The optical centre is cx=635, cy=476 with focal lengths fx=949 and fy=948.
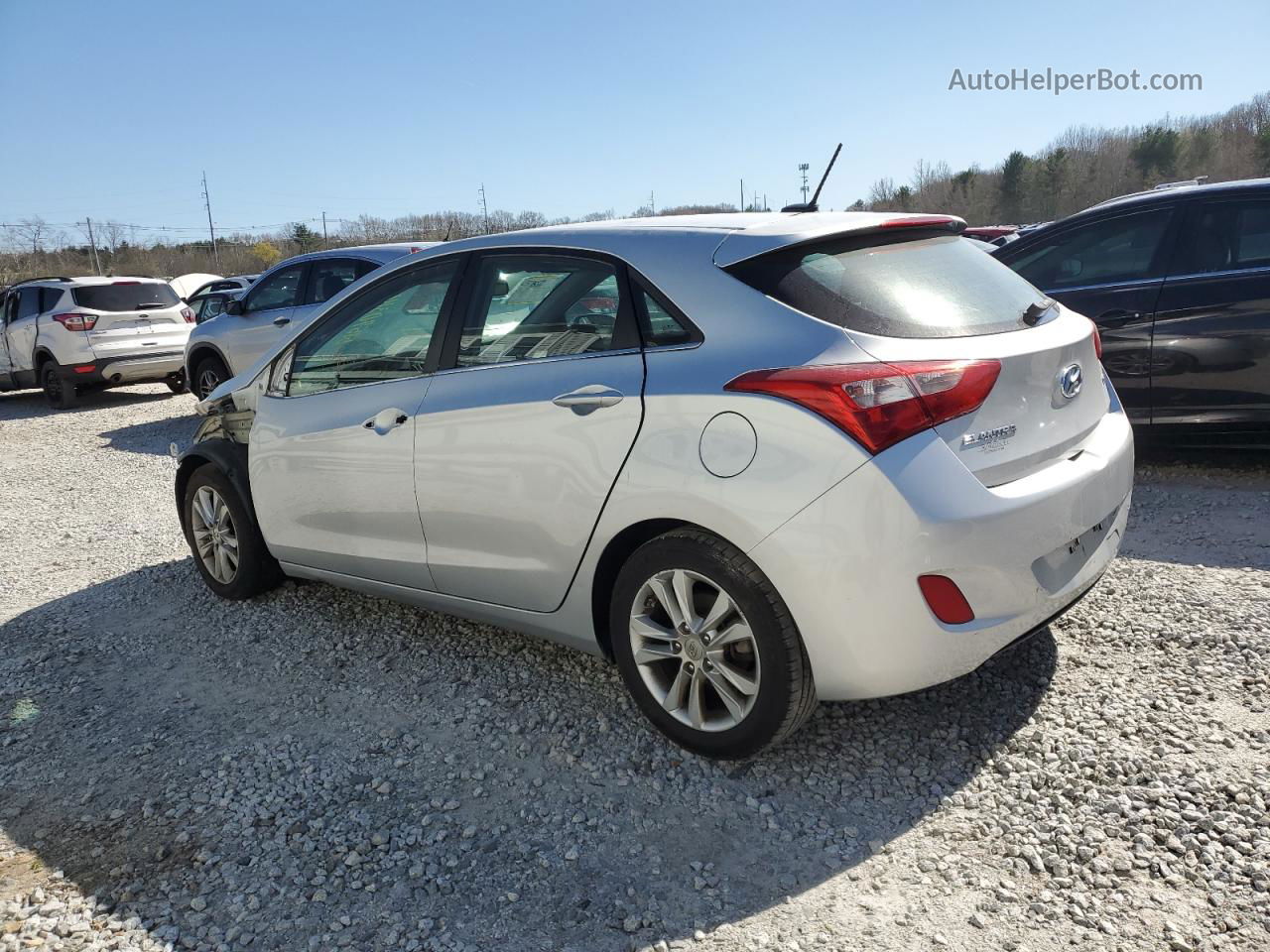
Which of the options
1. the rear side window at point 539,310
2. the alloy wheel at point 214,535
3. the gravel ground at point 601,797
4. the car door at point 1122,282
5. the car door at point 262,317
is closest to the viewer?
the gravel ground at point 601,797

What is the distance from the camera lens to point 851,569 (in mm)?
2553

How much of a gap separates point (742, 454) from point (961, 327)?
776 mm

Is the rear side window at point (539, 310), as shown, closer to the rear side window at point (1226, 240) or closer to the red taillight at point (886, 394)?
the red taillight at point (886, 394)

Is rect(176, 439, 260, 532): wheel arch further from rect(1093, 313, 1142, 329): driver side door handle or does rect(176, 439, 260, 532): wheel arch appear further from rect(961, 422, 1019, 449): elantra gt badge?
rect(1093, 313, 1142, 329): driver side door handle

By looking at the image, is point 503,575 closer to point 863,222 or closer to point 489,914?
point 489,914

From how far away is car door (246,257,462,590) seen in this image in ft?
12.2

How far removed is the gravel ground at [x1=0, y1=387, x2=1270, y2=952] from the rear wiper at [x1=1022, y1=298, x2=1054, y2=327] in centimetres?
128

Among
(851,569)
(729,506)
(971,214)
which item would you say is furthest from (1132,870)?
(971,214)

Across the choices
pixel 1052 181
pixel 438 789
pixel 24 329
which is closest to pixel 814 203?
pixel 438 789

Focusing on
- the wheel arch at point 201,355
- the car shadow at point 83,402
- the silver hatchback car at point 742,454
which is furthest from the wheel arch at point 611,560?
the car shadow at point 83,402

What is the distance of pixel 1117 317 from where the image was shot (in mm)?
5723

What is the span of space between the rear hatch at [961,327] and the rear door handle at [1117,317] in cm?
286

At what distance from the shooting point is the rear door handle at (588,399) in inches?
118

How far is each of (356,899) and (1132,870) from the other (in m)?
2.01
